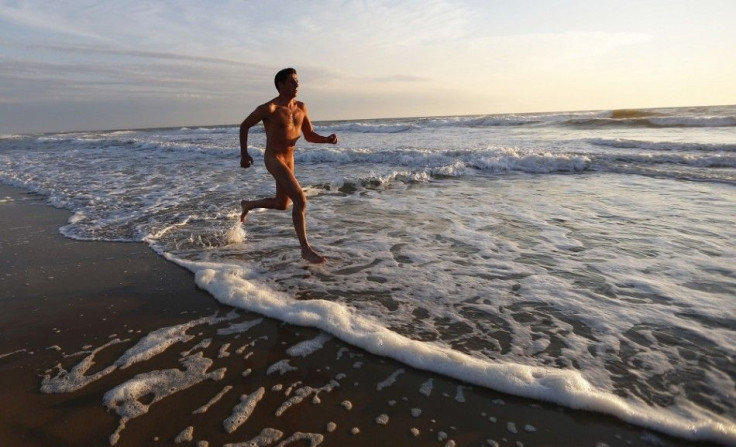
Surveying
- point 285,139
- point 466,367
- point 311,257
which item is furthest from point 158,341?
point 285,139

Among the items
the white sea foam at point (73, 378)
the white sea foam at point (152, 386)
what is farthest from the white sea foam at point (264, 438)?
the white sea foam at point (73, 378)

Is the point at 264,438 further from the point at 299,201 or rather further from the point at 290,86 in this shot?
the point at 290,86

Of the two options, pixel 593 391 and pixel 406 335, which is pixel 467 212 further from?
pixel 593 391

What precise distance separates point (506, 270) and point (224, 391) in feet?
9.29

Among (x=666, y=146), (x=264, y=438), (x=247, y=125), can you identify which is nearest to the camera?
(x=264, y=438)

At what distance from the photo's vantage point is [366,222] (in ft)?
20.9

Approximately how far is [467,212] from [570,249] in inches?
85.2

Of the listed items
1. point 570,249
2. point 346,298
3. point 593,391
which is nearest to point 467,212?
point 570,249

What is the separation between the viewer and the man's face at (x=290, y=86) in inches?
171

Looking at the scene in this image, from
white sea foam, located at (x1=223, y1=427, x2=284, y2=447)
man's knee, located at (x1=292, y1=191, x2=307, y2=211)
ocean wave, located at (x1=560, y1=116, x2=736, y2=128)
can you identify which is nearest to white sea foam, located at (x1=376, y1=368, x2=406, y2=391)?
white sea foam, located at (x1=223, y1=427, x2=284, y2=447)

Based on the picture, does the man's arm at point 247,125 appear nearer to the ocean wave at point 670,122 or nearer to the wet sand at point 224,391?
the wet sand at point 224,391

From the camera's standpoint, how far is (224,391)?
2490 mm

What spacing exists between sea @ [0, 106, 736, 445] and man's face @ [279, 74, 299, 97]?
68.7 inches

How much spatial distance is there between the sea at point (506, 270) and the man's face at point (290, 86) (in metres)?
1.74
